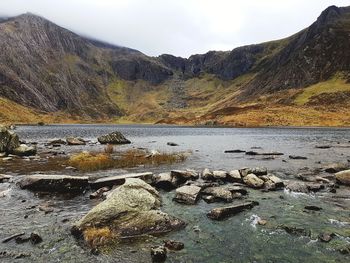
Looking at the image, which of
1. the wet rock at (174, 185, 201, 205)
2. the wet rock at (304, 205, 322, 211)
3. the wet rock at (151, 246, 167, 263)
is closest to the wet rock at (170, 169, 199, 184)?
the wet rock at (174, 185, 201, 205)

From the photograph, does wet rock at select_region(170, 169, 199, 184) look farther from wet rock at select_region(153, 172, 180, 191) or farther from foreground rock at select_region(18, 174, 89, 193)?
foreground rock at select_region(18, 174, 89, 193)

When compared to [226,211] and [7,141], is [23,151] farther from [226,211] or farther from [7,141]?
[226,211]

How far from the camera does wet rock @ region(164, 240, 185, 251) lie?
607 inches

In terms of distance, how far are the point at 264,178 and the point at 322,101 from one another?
183337 mm

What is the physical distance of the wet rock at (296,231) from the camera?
17.1 metres

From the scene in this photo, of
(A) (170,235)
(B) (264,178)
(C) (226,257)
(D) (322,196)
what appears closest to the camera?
(C) (226,257)

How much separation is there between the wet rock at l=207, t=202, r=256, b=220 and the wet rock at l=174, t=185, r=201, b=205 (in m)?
2.67

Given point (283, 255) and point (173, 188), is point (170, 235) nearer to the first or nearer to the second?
point (283, 255)

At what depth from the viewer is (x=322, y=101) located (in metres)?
194

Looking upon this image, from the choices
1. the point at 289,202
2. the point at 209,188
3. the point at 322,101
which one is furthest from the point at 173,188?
the point at 322,101

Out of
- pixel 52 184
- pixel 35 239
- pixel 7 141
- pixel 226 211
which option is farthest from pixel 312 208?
pixel 7 141

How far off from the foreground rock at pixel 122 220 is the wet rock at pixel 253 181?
984 centimetres

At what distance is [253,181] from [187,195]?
6709 millimetres

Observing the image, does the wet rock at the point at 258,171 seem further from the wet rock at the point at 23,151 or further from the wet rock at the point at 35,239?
the wet rock at the point at 23,151
